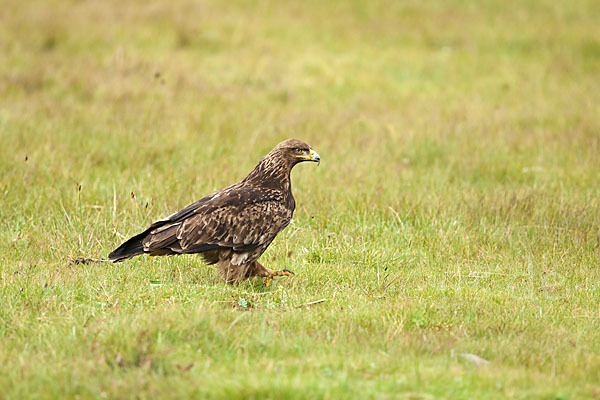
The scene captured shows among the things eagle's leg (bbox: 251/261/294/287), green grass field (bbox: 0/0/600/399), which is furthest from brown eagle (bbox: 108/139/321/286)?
green grass field (bbox: 0/0/600/399)

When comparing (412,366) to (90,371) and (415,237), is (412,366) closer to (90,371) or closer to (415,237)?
(90,371)

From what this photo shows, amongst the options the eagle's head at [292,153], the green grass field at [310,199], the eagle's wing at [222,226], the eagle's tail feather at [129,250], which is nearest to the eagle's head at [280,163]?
the eagle's head at [292,153]

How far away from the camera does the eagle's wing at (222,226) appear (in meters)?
6.43

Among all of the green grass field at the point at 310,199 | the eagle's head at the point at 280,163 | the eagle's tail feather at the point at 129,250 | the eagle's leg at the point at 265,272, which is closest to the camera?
the green grass field at the point at 310,199

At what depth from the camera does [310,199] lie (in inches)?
345

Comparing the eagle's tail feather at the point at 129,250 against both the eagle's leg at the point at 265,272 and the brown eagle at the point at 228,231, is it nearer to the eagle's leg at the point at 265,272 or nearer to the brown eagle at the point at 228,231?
the brown eagle at the point at 228,231

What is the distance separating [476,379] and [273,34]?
13816 mm

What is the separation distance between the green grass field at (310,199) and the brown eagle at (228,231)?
0.27 meters

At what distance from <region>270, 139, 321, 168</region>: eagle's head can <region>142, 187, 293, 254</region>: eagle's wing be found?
52 centimetres

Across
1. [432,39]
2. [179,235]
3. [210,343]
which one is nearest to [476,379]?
[210,343]

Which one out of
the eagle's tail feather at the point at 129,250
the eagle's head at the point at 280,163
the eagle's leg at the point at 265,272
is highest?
the eagle's head at the point at 280,163

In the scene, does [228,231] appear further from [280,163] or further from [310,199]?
[310,199]

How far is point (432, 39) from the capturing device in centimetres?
1798

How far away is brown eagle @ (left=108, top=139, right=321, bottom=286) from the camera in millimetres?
6418
